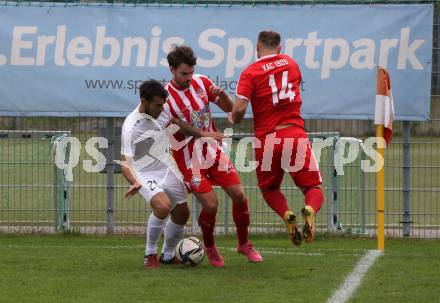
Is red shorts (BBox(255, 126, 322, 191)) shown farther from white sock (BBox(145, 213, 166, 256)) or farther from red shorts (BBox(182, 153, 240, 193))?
white sock (BBox(145, 213, 166, 256))

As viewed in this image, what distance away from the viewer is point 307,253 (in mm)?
11758

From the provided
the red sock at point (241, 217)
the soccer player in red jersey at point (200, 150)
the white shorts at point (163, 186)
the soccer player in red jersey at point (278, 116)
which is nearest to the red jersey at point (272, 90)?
the soccer player in red jersey at point (278, 116)

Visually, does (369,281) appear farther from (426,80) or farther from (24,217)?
(24,217)

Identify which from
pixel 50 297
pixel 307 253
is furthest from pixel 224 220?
pixel 50 297

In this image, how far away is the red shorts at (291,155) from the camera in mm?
9914

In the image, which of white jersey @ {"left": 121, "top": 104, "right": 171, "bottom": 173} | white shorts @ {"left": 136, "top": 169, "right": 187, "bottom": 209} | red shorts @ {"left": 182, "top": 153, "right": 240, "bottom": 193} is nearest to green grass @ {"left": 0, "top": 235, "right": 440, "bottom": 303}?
white shorts @ {"left": 136, "top": 169, "right": 187, "bottom": 209}

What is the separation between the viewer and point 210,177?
10.4 meters

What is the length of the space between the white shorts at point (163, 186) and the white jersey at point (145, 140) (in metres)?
0.07

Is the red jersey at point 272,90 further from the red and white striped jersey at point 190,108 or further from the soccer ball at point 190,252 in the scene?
the soccer ball at point 190,252

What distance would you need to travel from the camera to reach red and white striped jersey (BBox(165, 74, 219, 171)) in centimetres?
1028

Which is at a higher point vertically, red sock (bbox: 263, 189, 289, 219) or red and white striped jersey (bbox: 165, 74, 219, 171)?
red and white striped jersey (bbox: 165, 74, 219, 171)

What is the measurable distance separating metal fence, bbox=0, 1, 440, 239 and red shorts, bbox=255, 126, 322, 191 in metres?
4.02

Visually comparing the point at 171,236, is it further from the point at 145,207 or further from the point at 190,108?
the point at 145,207

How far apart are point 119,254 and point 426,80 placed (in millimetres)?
4742
